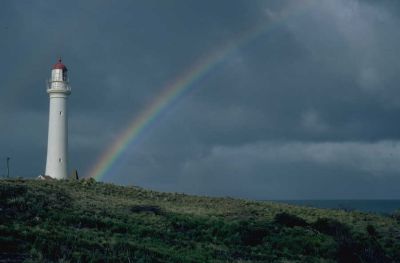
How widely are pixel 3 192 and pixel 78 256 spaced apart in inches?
589

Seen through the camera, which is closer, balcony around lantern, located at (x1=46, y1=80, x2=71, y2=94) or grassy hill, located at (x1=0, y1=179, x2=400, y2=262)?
grassy hill, located at (x1=0, y1=179, x2=400, y2=262)

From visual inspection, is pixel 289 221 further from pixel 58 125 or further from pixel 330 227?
pixel 58 125

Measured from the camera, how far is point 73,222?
76.8 ft

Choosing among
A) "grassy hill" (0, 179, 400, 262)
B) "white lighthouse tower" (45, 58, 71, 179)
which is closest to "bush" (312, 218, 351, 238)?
"grassy hill" (0, 179, 400, 262)

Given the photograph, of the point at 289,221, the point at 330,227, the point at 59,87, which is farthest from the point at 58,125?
the point at 330,227

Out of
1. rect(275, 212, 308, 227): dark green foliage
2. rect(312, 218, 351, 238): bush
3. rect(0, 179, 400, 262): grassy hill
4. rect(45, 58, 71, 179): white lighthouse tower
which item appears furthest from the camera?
rect(45, 58, 71, 179): white lighthouse tower

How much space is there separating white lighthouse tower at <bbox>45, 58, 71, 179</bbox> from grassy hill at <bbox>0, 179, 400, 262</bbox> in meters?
17.8

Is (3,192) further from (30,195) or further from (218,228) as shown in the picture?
(218,228)

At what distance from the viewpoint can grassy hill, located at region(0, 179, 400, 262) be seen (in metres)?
16.4

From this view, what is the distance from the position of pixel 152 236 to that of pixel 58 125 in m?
33.9

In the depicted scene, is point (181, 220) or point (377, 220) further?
point (377, 220)

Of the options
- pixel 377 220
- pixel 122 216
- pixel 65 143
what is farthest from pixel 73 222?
pixel 65 143

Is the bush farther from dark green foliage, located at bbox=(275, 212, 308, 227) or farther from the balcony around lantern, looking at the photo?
the balcony around lantern

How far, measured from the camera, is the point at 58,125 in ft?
178
